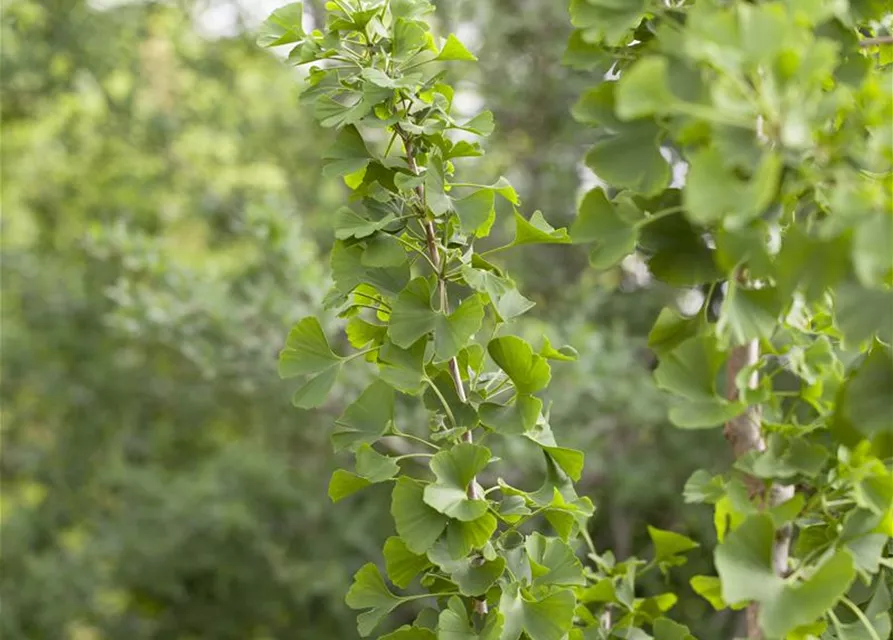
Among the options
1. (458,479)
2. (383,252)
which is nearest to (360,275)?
(383,252)

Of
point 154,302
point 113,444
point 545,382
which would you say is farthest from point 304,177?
point 545,382

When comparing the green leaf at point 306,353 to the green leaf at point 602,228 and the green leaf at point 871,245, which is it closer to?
the green leaf at point 602,228

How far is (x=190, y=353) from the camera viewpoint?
2.12m

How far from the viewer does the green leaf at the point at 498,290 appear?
545 millimetres

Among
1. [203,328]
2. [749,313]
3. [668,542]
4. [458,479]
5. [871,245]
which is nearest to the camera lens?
[871,245]

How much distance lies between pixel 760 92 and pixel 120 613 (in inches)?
143

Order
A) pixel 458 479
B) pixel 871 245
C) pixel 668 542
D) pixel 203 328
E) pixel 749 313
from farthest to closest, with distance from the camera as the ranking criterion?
pixel 203 328 → pixel 668 542 → pixel 458 479 → pixel 749 313 → pixel 871 245

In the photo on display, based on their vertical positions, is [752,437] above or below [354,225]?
below

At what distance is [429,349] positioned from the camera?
1.90ft

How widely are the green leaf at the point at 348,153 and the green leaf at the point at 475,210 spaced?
0.19 ft

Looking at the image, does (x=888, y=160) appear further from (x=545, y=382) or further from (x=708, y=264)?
(x=545, y=382)

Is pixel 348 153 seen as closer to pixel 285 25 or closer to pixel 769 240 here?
pixel 285 25

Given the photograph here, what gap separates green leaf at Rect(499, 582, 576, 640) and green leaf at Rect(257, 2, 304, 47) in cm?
33

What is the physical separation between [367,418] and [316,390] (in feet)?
0.11
